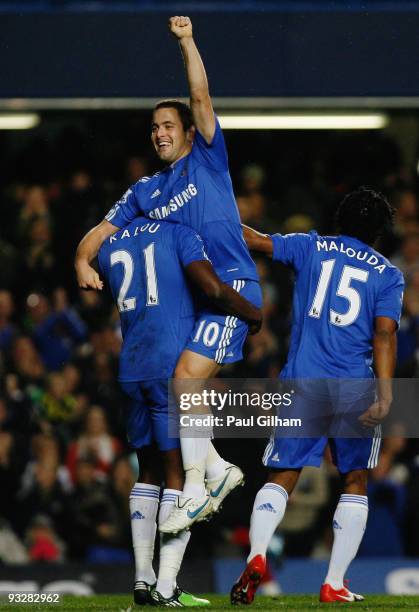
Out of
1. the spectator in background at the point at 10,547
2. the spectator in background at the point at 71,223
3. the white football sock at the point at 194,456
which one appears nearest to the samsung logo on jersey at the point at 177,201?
the white football sock at the point at 194,456

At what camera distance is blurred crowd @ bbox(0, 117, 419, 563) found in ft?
32.0

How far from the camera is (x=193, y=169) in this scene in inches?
246

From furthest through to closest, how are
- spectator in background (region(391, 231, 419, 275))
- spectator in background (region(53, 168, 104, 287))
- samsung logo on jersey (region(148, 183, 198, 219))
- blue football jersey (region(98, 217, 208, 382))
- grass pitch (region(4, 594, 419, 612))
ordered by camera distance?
spectator in background (region(53, 168, 104, 287)), spectator in background (region(391, 231, 419, 275)), samsung logo on jersey (region(148, 183, 198, 219)), blue football jersey (region(98, 217, 208, 382)), grass pitch (region(4, 594, 419, 612))

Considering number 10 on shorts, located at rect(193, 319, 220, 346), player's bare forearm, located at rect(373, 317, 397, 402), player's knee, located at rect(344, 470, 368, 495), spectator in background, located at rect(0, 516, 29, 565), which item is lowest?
spectator in background, located at rect(0, 516, 29, 565)

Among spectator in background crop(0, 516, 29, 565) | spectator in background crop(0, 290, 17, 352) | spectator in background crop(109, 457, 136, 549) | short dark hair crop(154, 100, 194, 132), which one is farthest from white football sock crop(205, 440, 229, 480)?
spectator in background crop(0, 290, 17, 352)

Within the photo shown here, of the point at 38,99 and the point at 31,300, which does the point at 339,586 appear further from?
the point at 31,300

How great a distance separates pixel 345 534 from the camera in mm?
6324

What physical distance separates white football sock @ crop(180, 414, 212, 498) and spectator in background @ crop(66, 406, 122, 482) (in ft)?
13.0

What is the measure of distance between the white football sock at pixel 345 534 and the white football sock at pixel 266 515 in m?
0.29

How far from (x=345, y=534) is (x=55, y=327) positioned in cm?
467

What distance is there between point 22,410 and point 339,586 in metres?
4.40

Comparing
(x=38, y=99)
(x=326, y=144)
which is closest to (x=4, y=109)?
(x=38, y=99)

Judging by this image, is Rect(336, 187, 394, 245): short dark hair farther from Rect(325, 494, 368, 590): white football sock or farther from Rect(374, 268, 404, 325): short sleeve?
Rect(325, 494, 368, 590): white football sock
